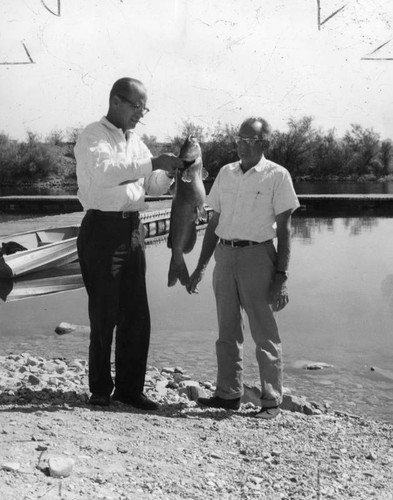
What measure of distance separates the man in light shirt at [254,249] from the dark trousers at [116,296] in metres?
0.48

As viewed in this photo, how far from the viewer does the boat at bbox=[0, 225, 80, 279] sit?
15.9 meters

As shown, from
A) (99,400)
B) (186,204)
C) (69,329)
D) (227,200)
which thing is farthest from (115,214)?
(69,329)

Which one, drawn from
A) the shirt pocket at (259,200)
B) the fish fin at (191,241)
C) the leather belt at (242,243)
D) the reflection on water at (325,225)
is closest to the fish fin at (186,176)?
the fish fin at (191,241)

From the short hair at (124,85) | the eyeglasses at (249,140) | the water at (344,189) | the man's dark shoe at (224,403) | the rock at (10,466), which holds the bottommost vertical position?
the man's dark shoe at (224,403)

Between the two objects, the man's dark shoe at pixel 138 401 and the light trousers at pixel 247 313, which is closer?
the light trousers at pixel 247 313

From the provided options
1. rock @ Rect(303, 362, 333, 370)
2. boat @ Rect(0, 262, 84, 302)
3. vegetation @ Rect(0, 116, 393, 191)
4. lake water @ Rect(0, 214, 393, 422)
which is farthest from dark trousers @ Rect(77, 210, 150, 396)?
vegetation @ Rect(0, 116, 393, 191)

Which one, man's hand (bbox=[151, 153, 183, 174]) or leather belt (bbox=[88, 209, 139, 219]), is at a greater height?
man's hand (bbox=[151, 153, 183, 174])

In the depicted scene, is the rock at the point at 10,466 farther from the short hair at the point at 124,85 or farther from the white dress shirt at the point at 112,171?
the short hair at the point at 124,85

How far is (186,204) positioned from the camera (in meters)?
4.66

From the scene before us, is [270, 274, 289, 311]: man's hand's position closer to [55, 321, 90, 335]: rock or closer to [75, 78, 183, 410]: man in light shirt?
[75, 78, 183, 410]: man in light shirt

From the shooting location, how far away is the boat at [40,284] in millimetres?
15203

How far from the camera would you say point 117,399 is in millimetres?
5059

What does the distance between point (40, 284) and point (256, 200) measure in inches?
494

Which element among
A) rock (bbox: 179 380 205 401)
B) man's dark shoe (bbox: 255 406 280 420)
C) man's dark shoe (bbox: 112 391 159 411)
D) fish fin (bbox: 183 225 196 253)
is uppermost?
fish fin (bbox: 183 225 196 253)
